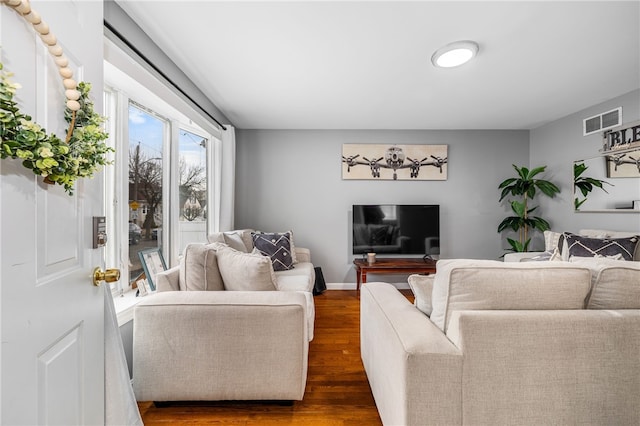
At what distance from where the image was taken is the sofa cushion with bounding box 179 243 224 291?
5.99 feet

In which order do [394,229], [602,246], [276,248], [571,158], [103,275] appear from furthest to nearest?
[394,229], [571,158], [276,248], [602,246], [103,275]

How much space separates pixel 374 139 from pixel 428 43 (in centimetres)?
224

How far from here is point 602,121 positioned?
3156 mm

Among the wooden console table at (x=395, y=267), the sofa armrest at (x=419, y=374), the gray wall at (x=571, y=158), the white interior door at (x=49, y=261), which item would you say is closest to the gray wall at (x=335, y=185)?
the gray wall at (x=571, y=158)

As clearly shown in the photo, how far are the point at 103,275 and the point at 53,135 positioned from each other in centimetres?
48

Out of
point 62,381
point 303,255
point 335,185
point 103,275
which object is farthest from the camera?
point 335,185

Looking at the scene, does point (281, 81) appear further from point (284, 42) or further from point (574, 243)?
point (574, 243)

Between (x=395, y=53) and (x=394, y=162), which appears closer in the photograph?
(x=395, y=53)

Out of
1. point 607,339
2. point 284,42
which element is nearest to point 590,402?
point 607,339

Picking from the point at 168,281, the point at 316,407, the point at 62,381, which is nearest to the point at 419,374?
the point at 316,407

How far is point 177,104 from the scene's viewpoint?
7.66 ft

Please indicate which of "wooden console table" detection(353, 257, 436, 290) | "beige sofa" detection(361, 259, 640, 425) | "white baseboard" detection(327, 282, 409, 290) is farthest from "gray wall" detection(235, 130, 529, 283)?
"beige sofa" detection(361, 259, 640, 425)

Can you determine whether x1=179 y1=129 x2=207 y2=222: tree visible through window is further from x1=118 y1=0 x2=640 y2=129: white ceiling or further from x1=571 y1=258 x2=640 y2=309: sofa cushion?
x1=571 y1=258 x2=640 y2=309: sofa cushion

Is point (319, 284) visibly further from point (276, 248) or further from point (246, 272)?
point (246, 272)
